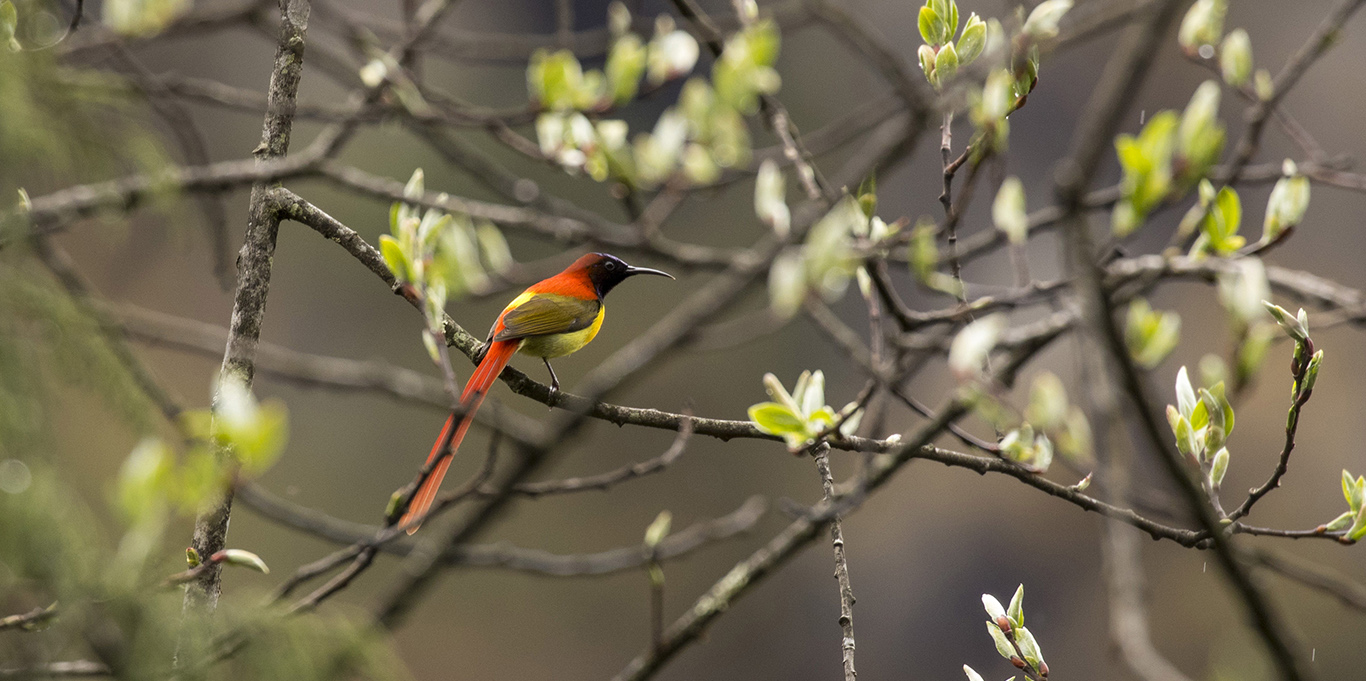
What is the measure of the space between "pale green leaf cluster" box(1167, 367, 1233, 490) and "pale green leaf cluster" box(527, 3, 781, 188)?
98 cm

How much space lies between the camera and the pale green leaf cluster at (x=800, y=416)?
5.33ft

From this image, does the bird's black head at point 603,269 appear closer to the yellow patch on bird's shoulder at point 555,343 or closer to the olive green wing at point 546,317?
the olive green wing at point 546,317

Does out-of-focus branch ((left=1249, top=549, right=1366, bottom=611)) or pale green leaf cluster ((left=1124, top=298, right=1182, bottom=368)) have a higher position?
pale green leaf cluster ((left=1124, top=298, right=1182, bottom=368))

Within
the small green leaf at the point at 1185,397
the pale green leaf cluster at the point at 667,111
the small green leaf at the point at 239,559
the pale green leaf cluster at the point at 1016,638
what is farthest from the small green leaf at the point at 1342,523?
the small green leaf at the point at 239,559

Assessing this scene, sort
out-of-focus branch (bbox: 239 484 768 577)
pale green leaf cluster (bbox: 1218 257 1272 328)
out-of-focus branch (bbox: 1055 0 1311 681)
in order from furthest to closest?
out-of-focus branch (bbox: 239 484 768 577), pale green leaf cluster (bbox: 1218 257 1272 328), out-of-focus branch (bbox: 1055 0 1311 681)

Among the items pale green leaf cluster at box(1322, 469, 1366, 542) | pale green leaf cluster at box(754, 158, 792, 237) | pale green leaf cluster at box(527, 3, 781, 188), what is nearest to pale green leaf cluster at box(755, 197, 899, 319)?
pale green leaf cluster at box(754, 158, 792, 237)

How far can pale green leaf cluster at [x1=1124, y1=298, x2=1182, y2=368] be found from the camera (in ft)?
4.14

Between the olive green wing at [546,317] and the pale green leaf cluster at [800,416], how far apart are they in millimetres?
1433

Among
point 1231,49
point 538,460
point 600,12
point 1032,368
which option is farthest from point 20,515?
point 600,12

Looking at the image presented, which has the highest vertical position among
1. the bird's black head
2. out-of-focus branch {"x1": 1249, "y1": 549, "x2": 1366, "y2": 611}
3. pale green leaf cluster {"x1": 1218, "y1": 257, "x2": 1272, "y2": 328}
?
the bird's black head

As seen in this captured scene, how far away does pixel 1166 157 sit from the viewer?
3.73ft

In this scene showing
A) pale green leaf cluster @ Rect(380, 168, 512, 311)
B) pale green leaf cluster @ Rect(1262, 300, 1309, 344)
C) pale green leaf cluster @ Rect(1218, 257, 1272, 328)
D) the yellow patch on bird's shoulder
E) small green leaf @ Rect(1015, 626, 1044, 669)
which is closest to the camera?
pale green leaf cluster @ Rect(1218, 257, 1272, 328)

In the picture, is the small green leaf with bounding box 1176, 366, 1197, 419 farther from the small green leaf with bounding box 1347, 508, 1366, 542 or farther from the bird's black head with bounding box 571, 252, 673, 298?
the bird's black head with bounding box 571, 252, 673, 298

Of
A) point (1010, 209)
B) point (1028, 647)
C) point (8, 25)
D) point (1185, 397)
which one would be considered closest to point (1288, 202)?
point (1185, 397)
